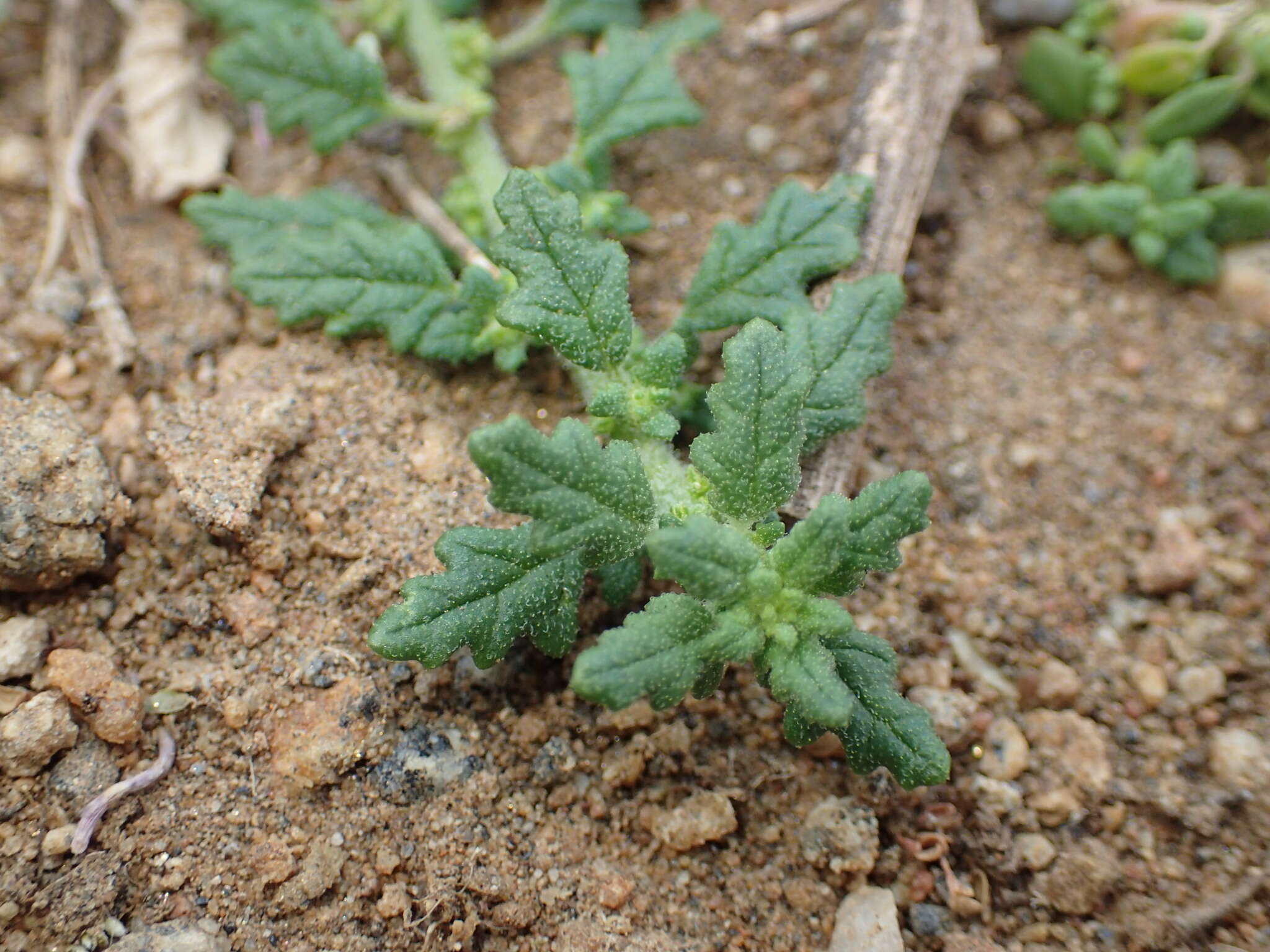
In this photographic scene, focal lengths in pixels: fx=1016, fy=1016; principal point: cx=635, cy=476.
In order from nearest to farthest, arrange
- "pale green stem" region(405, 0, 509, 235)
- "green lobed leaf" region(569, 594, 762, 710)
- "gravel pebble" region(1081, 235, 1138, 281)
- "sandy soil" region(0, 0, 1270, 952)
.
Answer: "green lobed leaf" region(569, 594, 762, 710) → "sandy soil" region(0, 0, 1270, 952) → "pale green stem" region(405, 0, 509, 235) → "gravel pebble" region(1081, 235, 1138, 281)

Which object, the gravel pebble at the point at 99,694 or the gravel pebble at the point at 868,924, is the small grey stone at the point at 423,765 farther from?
the gravel pebble at the point at 868,924

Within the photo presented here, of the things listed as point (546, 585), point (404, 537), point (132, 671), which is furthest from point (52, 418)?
point (546, 585)

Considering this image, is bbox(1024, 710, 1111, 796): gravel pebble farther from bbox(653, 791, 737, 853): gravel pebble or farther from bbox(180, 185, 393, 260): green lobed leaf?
bbox(180, 185, 393, 260): green lobed leaf

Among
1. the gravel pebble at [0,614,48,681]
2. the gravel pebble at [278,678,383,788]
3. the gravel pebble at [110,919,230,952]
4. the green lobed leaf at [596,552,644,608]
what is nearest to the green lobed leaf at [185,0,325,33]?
the gravel pebble at [0,614,48,681]

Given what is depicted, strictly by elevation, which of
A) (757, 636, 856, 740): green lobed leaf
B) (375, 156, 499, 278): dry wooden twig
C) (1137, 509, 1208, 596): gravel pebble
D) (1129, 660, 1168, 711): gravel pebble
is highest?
(375, 156, 499, 278): dry wooden twig

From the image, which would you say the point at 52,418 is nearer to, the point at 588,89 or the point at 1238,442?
the point at 588,89

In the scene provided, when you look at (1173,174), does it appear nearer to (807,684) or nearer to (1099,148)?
(1099,148)

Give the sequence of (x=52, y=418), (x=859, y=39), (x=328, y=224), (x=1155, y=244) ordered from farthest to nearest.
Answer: (x=859, y=39)
(x=1155, y=244)
(x=328, y=224)
(x=52, y=418)

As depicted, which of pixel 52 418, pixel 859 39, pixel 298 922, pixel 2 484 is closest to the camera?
pixel 298 922

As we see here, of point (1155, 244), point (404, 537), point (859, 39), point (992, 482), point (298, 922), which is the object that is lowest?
point (298, 922)
